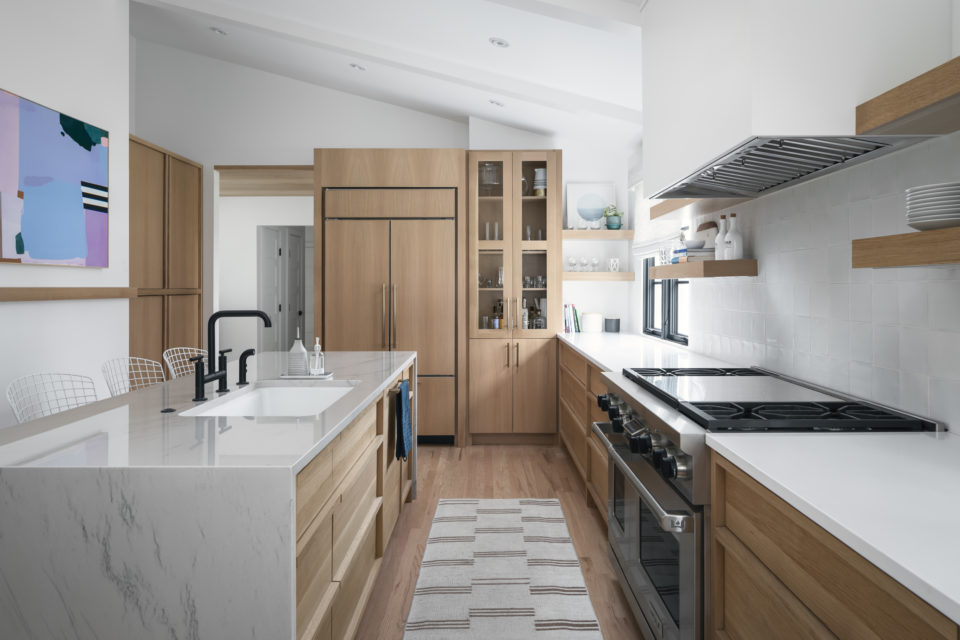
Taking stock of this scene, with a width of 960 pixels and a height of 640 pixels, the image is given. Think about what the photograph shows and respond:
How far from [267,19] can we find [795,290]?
382 centimetres

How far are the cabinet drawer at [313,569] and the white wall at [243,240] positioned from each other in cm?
659

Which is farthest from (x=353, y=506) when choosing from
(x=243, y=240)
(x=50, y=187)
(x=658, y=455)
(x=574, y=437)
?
(x=243, y=240)

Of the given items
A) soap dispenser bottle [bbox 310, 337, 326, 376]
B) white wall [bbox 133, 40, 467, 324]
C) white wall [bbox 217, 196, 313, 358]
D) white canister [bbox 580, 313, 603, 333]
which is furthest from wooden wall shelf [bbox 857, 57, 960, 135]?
white wall [bbox 217, 196, 313, 358]

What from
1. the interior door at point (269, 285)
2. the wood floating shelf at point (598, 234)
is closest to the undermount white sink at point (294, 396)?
the wood floating shelf at point (598, 234)

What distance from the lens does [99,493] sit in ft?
3.84

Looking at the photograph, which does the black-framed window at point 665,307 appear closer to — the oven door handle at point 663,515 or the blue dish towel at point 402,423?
the blue dish towel at point 402,423

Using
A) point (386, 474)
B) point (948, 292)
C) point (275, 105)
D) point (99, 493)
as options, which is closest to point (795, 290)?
point (948, 292)

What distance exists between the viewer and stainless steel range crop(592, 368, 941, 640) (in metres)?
1.48

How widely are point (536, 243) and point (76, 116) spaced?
10.5 feet

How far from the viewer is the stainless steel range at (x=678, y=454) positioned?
4.86ft

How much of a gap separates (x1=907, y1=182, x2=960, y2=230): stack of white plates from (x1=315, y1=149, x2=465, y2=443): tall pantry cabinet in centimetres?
361

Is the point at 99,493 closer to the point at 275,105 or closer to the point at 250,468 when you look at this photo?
the point at 250,468

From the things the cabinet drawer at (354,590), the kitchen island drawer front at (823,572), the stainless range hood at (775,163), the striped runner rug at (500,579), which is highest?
the stainless range hood at (775,163)

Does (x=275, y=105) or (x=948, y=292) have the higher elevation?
(x=275, y=105)
